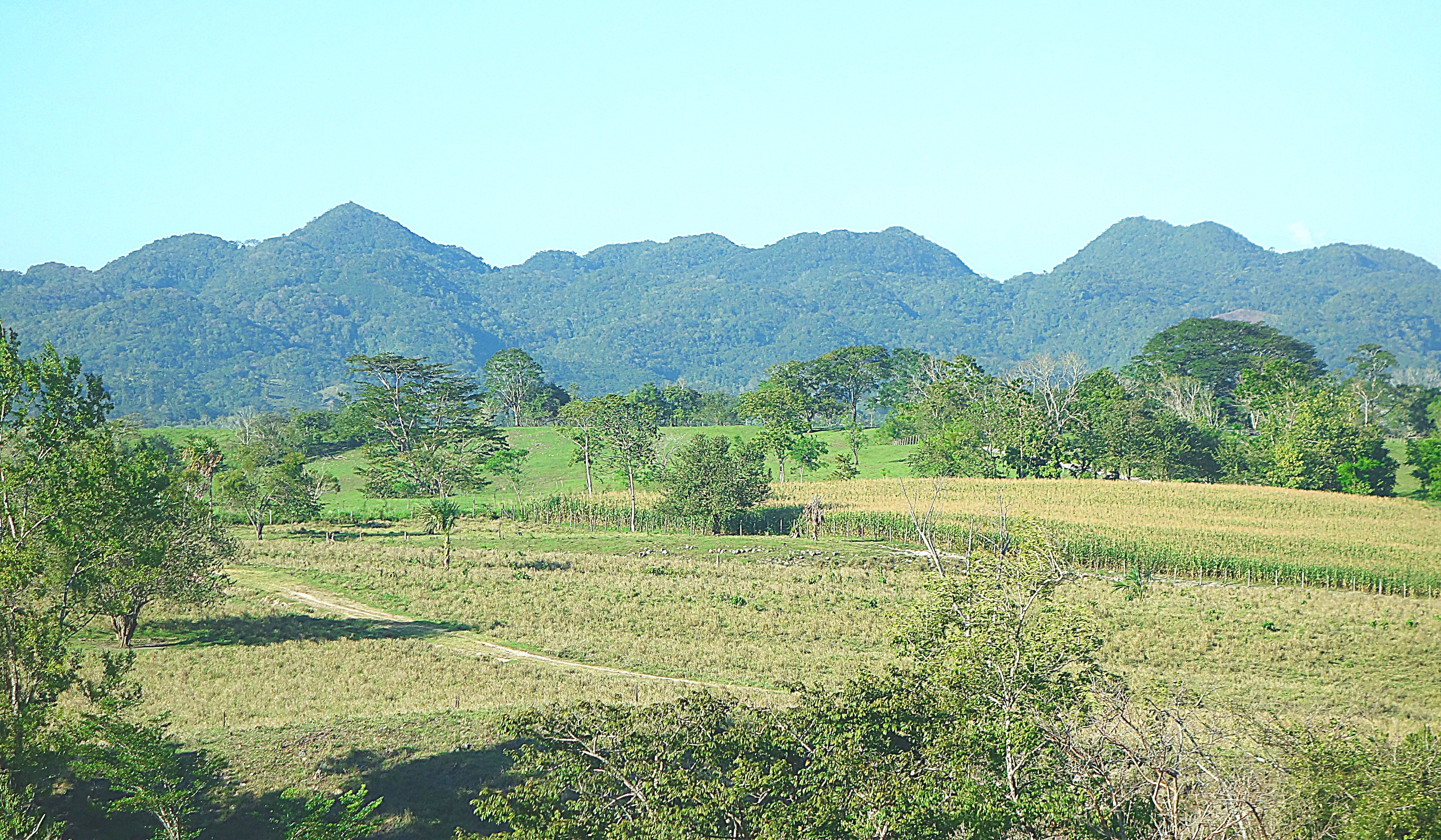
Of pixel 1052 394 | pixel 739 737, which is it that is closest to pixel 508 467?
pixel 1052 394

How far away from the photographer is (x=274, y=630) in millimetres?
26734

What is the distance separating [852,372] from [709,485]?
60.5 meters

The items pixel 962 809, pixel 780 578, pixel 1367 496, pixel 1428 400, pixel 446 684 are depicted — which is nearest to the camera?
pixel 962 809

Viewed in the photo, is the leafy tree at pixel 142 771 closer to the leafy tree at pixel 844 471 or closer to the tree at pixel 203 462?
the tree at pixel 203 462

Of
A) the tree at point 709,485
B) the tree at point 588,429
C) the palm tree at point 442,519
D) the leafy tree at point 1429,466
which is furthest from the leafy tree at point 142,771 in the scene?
the leafy tree at point 1429,466

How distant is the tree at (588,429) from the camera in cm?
5716

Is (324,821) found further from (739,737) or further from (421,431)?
(421,431)

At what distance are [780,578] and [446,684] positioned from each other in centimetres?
1737

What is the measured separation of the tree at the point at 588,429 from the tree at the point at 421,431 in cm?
669

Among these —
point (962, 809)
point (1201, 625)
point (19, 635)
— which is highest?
point (19, 635)

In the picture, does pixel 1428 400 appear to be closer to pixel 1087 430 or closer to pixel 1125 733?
pixel 1087 430

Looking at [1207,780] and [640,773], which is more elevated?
[640,773]

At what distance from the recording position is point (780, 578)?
3666cm

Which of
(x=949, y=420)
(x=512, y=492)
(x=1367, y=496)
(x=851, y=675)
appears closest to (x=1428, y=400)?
(x=1367, y=496)
